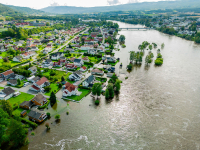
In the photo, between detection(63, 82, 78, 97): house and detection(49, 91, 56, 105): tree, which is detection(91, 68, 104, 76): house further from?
detection(49, 91, 56, 105): tree

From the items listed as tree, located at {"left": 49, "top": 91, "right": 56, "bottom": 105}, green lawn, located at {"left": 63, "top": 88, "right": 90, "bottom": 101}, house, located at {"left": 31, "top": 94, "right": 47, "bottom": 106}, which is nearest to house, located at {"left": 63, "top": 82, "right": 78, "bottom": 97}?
green lawn, located at {"left": 63, "top": 88, "right": 90, "bottom": 101}

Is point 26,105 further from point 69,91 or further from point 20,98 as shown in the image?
point 69,91

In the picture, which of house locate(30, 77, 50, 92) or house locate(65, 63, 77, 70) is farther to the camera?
house locate(65, 63, 77, 70)

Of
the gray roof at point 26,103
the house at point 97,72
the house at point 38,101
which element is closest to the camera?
the gray roof at point 26,103

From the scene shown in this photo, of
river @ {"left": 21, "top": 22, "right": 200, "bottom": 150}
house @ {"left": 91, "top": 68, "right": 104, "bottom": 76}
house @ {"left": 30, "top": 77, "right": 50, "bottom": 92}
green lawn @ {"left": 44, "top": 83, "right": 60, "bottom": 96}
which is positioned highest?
house @ {"left": 91, "top": 68, "right": 104, "bottom": 76}

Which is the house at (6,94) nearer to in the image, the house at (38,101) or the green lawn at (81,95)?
the house at (38,101)

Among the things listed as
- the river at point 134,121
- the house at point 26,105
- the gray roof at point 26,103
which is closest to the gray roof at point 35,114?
the river at point 134,121

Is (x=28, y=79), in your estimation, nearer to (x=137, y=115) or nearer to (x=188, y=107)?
(x=137, y=115)

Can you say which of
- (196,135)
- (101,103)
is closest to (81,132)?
(101,103)
